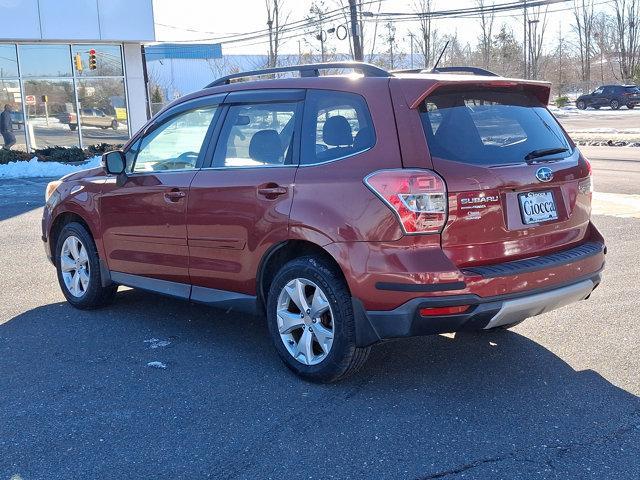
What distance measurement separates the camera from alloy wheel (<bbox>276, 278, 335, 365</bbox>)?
4.41m

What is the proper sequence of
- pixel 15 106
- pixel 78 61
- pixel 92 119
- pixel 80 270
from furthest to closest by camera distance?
pixel 92 119
pixel 78 61
pixel 15 106
pixel 80 270

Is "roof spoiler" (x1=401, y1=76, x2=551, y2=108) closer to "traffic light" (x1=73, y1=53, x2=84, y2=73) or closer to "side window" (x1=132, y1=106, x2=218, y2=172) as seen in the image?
"side window" (x1=132, y1=106, x2=218, y2=172)

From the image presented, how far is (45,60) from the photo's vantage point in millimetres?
23594

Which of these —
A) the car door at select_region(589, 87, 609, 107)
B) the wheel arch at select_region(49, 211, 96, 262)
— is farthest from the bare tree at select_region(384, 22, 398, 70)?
the wheel arch at select_region(49, 211, 96, 262)

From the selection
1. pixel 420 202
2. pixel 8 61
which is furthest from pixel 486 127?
pixel 8 61

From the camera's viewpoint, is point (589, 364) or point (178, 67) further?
point (178, 67)

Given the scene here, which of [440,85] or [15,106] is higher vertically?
[15,106]

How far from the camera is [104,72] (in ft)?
81.3

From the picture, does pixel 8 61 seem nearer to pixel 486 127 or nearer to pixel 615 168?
pixel 615 168

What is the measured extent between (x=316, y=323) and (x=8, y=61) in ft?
71.4

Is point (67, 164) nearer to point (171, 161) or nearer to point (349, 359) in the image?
point (171, 161)

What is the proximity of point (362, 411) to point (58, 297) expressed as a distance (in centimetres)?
380

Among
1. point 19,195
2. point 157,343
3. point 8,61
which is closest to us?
point 157,343

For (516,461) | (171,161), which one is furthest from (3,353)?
(516,461)
